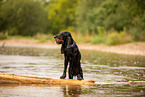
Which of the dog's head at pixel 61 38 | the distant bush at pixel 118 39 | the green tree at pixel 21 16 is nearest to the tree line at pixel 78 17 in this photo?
the green tree at pixel 21 16

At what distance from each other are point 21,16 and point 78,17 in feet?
42.8

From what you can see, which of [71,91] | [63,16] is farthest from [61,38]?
[63,16]

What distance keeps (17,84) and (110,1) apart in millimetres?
38312

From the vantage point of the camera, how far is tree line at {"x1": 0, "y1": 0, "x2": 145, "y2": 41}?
32.5 meters

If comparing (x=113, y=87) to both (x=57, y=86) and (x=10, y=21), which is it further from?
(x=10, y=21)

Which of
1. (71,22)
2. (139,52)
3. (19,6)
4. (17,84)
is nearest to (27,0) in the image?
(19,6)

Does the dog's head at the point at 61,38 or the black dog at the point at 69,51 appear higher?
the dog's head at the point at 61,38

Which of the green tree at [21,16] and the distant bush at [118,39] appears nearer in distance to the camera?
the distant bush at [118,39]

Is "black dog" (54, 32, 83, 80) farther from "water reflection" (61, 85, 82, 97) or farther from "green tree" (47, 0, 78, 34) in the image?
"green tree" (47, 0, 78, 34)

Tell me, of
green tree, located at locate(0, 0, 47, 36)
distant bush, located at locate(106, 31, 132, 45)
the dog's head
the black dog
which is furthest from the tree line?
the dog's head

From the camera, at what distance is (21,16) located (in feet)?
205

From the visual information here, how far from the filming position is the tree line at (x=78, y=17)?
32.5 metres

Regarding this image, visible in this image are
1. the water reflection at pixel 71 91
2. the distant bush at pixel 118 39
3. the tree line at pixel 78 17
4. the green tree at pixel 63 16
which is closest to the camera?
the water reflection at pixel 71 91

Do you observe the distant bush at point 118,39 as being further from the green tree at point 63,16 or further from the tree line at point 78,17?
the green tree at point 63,16
